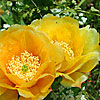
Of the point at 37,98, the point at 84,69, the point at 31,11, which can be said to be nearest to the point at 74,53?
the point at 84,69

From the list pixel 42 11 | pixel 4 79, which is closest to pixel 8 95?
pixel 4 79

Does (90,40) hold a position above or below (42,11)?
above

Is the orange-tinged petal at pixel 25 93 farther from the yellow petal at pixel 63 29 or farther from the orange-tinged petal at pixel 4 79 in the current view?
the yellow petal at pixel 63 29

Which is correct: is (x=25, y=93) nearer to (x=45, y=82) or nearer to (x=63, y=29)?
(x=45, y=82)

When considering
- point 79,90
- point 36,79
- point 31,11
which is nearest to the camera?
point 36,79

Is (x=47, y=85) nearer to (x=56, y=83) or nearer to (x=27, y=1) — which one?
(x=56, y=83)

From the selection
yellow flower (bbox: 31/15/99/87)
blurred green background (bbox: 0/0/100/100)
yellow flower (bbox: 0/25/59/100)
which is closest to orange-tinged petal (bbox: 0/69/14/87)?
yellow flower (bbox: 0/25/59/100)
